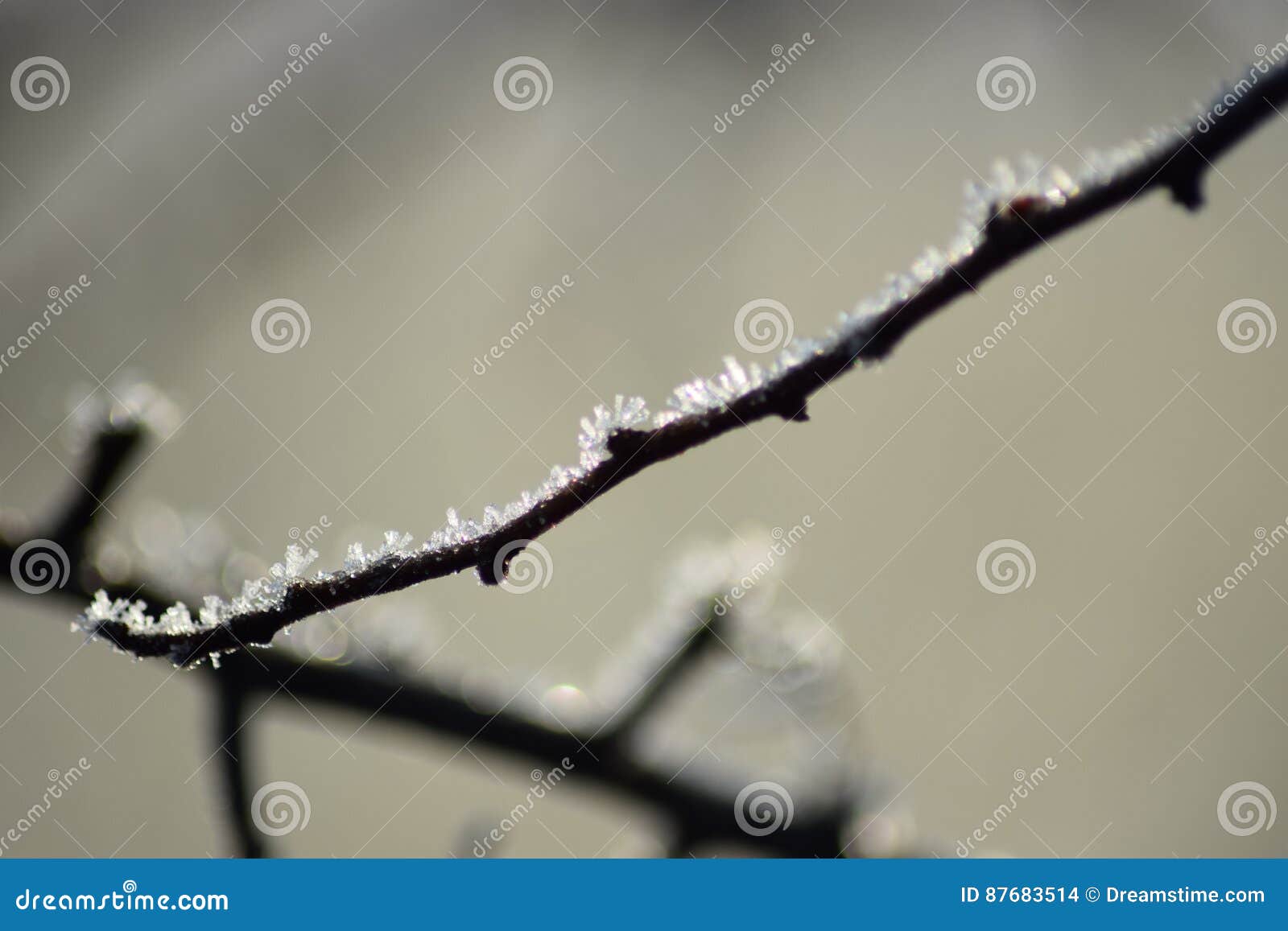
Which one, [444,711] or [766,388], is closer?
[766,388]

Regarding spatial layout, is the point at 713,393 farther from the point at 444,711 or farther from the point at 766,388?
the point at 444,711

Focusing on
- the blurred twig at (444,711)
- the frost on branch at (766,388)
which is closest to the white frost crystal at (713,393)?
the frost on branch at (766,388)

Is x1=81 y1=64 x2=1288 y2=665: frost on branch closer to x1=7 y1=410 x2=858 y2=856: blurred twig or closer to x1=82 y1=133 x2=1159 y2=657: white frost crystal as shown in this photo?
x1=82 y1=133 x2=1159 y2=657: white frost crystal

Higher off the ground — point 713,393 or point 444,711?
point 713,393

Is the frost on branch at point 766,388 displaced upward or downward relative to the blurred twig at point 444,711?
upward

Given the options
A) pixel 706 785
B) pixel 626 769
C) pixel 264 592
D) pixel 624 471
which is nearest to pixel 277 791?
pixel 626 769

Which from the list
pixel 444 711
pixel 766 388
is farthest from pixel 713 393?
pixel 444 711

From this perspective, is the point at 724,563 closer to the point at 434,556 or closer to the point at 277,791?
the point at 434,556

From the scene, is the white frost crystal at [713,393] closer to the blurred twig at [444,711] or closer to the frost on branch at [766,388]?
the frost on branch at [766,388]
